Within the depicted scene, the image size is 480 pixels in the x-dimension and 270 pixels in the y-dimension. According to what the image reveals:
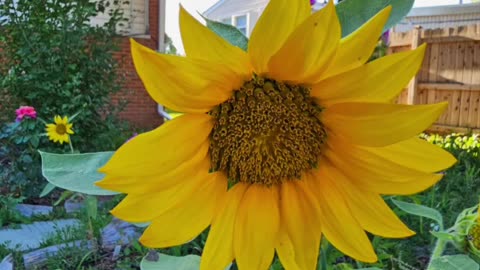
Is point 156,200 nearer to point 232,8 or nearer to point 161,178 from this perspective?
point 161,178

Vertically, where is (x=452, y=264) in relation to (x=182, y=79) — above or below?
below

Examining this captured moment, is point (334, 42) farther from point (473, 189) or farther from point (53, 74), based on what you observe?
point (53, 74)

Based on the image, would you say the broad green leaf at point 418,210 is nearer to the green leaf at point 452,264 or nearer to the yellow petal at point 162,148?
the green leaf at point 452,264

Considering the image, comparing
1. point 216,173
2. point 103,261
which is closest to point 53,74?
point 103,261

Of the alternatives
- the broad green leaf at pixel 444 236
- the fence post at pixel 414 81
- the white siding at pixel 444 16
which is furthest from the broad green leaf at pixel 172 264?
the white siding at pixel 444 16

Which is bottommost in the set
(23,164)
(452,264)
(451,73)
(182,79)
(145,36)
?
(23,164)

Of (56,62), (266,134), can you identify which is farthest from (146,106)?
(266,134)

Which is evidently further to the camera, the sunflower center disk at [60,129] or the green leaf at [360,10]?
the sunflower center disk at [60,129]
